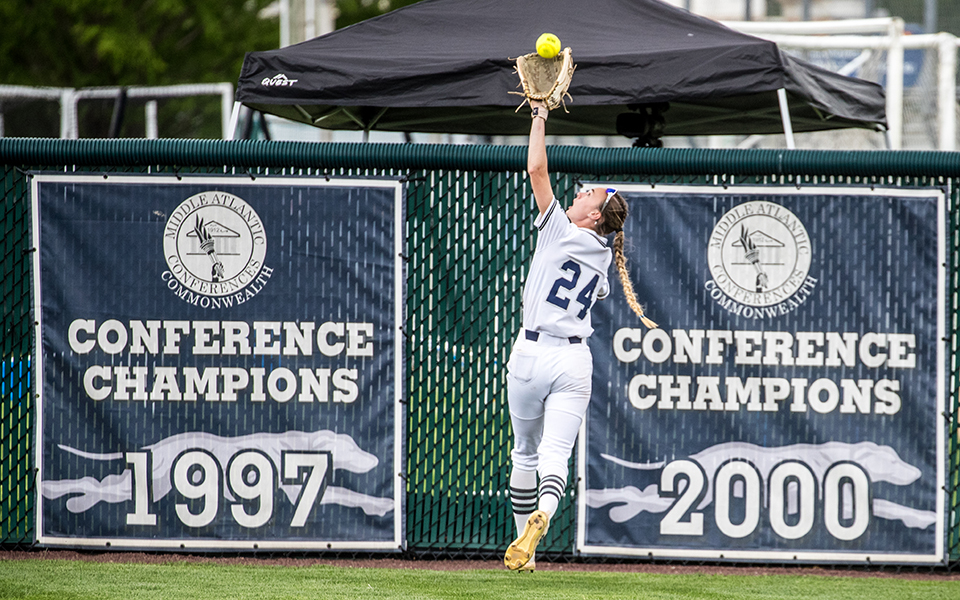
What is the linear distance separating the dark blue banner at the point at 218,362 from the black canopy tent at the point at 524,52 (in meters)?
0.98

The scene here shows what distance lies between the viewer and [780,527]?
4.89m

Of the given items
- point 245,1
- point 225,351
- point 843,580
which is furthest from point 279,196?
point 245,1

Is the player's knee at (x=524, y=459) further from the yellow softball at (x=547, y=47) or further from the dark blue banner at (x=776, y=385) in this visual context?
the yellow softball at (x=547, y=47)

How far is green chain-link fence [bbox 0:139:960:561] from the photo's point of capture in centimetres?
492

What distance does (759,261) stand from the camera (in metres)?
4.90

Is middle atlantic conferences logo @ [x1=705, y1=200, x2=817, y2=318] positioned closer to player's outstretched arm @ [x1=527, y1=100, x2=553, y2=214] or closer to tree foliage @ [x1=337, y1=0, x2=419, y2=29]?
player's outstretched arm @ [x1=527, y1=100, x2=553, y2=214]

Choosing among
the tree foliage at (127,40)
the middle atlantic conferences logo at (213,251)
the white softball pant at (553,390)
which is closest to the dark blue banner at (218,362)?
the middle atlantic conferences logo at (213,251)

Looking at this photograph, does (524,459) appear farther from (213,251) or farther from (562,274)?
(213,251)

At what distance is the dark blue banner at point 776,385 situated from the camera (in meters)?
4.88

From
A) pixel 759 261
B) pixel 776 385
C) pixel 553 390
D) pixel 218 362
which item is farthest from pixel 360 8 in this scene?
pixel 553 390

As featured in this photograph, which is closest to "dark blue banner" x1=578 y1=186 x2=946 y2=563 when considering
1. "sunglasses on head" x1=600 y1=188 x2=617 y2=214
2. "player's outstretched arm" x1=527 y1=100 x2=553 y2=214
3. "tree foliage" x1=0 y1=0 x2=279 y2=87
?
"sunglasses on head" x1=600 y1=188 x2=617 y2=214

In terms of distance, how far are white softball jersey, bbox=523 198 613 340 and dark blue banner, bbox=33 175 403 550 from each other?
0.94 metres

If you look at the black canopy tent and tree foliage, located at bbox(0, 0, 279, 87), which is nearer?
the black canopy tent

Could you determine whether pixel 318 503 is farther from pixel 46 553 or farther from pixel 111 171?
pixel 111 171
